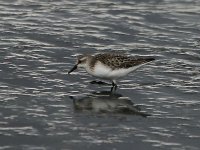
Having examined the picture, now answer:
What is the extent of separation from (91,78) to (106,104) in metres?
2.55

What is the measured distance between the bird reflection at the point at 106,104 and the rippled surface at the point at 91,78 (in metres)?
0.22

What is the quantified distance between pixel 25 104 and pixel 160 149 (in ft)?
13.8

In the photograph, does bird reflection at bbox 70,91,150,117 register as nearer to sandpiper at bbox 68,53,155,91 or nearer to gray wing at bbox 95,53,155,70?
Result: sandpiper at bbox 68,53,155,91

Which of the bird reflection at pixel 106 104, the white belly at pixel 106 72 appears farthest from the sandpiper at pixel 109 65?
the bird reflection at pixel 106 104

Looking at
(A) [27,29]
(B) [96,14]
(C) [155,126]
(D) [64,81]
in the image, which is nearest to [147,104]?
(C) [155,126]

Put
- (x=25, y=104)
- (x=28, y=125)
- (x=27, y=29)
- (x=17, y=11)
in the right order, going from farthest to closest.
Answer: (x=17, y=11) < (x=27, y=29) < (x=25, y=104) < (x=28, y=125)

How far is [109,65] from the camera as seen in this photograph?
62.2ft

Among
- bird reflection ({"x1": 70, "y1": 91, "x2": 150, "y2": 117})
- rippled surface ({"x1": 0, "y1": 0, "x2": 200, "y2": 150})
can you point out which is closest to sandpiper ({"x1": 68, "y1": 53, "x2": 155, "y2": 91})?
rippled surface ({"x1": 0, "y1": 0, "x2": 200, "y2": 150})

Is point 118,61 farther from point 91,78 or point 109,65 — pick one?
point 91,78

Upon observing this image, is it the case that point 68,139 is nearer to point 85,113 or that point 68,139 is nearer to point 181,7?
point 85,113

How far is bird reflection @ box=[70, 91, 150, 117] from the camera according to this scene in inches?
666

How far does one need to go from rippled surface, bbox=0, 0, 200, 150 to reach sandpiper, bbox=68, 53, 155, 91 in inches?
15.1

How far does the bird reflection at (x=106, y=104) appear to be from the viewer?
1692cm

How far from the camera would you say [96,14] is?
2694 cm
